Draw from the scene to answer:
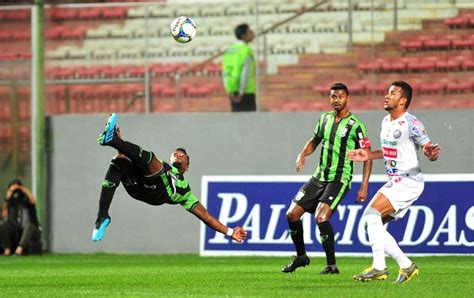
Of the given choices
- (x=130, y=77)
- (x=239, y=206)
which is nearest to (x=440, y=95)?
(x=239, y=206)

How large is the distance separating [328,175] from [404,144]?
2.10 meters

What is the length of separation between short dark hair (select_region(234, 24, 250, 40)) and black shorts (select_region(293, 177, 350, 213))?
568 cm

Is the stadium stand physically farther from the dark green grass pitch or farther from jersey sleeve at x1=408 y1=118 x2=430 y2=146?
jersey sleeve at x1=408 y1=118 x2=430 y2=146

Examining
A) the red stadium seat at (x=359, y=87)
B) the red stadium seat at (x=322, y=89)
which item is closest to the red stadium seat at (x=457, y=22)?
the red stadium seat at (x=359, y=87)

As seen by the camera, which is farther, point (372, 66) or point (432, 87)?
point (372, 66)

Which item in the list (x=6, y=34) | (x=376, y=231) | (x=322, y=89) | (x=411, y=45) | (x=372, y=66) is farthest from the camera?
(x=6, y=34)

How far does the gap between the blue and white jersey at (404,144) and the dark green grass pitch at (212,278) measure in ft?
3.47

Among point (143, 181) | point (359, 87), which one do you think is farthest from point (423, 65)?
point (143, 181)

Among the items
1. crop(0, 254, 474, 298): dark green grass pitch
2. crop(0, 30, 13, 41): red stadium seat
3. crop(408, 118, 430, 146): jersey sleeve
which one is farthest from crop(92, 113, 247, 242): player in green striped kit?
crop(0, 30, 13, 41): red stadium seat

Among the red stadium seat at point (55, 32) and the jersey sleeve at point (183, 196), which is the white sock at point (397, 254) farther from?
the red stadium seat at point (55, 32)

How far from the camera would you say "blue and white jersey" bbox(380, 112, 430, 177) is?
37.2 feet

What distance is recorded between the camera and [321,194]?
13.3 meters

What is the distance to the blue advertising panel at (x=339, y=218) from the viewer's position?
1658 cm

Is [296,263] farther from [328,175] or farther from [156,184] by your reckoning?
[156,184]
